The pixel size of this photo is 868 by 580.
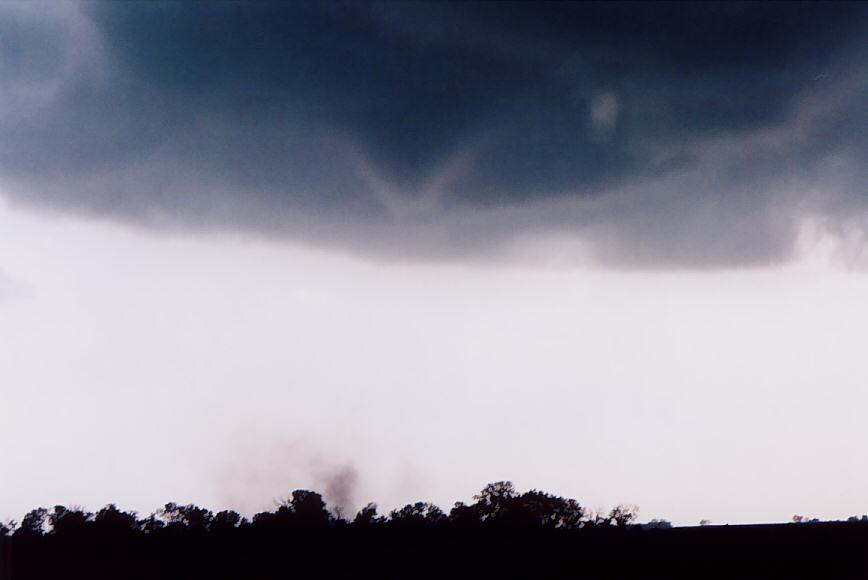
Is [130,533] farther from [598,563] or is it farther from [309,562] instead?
[598,563]

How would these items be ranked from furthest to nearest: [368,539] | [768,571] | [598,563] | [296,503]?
[296,503] < [368,539] < [598,563] < [768,571]

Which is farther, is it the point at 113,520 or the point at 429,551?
the point at 113,520

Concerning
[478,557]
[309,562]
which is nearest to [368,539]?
[309,562]

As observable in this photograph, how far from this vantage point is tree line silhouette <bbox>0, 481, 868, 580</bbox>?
2466cm

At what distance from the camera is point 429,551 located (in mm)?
34531

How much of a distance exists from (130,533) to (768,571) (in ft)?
146

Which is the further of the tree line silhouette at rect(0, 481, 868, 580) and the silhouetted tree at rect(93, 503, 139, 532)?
the silhouetted tree at rect(93, 503, 139, 532)

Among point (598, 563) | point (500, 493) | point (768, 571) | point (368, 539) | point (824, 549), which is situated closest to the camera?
point (768, 571)

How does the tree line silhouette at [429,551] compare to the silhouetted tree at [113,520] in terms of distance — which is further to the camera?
the silhouetted tree at [113,520]

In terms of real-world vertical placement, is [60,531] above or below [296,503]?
below

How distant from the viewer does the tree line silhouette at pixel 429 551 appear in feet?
80.9

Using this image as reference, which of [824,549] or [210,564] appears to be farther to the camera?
[210,564]

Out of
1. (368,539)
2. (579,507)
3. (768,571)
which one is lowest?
(768,571)

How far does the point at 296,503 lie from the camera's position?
91.0 metres
